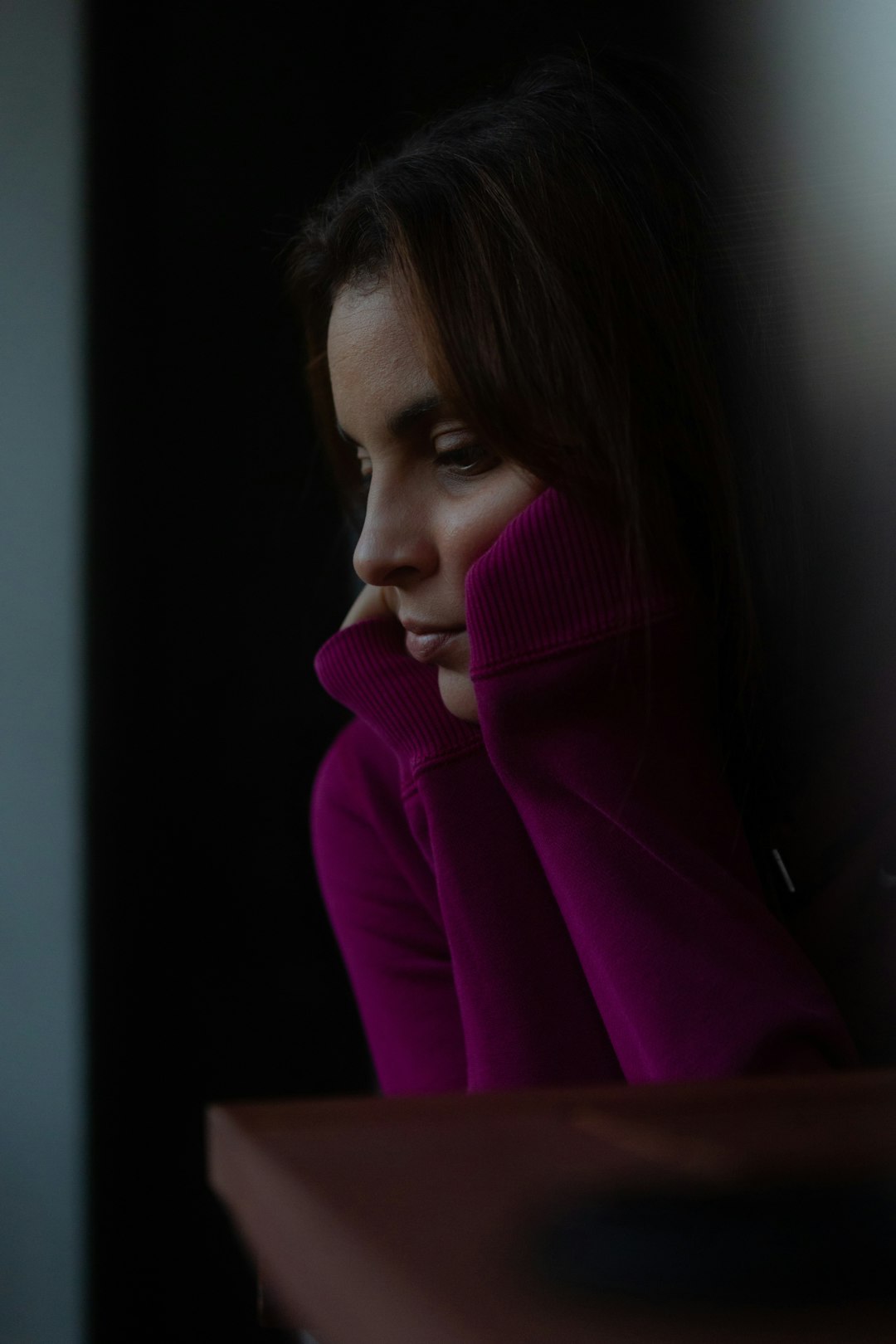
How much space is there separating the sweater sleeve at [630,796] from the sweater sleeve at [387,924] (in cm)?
13

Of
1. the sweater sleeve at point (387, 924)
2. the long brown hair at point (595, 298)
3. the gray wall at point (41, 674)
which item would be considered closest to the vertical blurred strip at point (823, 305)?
the long brown hair at point (595, 298)

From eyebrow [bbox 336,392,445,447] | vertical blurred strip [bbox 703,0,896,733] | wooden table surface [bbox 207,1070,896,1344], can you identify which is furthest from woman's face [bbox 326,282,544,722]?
wooden table surface [bbox 207,1070,896,1344]

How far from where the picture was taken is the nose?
0.53m

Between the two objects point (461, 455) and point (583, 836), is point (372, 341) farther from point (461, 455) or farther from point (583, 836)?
point (583, 836)

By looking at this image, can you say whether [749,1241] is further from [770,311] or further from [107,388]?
[107,388]

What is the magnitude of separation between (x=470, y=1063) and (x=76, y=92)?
58 centimetres

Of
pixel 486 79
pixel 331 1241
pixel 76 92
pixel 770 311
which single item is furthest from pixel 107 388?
pixel 331 1241

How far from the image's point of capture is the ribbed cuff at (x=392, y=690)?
1.88 feet

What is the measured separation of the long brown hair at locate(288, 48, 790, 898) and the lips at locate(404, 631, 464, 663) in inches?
3.8

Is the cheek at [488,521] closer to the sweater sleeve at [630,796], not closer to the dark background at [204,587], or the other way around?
the sweater sleeve at [630,796]

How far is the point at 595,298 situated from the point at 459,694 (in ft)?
0.66

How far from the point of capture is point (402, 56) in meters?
0.62

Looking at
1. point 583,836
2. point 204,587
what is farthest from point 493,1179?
point 204,587

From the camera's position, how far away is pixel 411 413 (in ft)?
1.69
